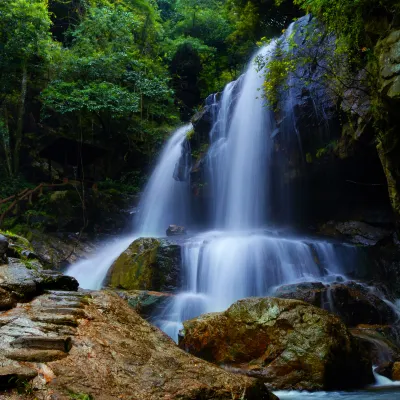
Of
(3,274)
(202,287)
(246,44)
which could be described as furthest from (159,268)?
(246,44)

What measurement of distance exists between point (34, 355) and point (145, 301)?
6632 millimetres

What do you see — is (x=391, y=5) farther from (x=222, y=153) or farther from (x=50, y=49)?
(x=50, y=49)

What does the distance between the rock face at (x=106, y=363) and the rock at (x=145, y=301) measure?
506 cm

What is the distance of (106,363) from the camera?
3586mm

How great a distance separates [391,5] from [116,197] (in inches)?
590

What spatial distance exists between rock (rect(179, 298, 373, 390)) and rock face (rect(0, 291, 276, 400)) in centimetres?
242

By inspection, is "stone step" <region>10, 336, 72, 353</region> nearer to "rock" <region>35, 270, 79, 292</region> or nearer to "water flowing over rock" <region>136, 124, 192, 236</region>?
"rock" <region>35, 270, 79, 292</region>

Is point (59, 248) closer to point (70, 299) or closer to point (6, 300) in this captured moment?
point (70, 299)

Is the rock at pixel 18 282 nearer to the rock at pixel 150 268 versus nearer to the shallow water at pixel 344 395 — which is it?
the shallow water at pixel 344 395

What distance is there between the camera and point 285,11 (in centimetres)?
1930

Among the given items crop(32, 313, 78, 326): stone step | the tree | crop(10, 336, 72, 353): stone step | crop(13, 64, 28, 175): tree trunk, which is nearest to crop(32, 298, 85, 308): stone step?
crop(32, 313, 78, 326): stone step

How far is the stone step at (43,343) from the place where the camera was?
3.53m

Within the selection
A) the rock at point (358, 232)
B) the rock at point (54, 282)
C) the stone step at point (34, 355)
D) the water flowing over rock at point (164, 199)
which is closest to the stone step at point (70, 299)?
the rock at point (54, 282)

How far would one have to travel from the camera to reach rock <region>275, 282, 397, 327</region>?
916cm
